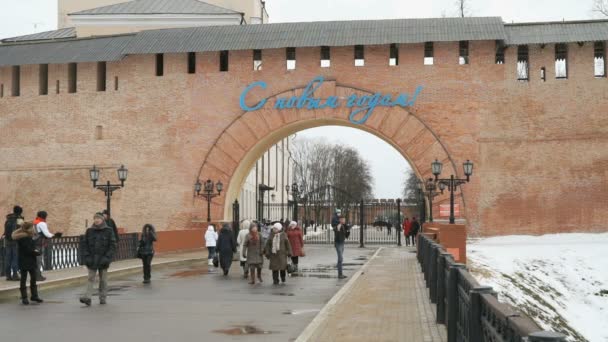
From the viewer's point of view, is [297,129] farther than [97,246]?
Yes

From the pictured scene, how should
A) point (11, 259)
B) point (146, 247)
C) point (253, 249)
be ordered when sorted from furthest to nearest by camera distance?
1. point (146, 247)
2. point (253, 249)
3. point (11, 259)

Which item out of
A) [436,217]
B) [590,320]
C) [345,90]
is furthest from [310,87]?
[590,320]

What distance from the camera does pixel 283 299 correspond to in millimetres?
12594

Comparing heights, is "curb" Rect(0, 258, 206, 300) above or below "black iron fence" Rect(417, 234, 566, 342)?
below

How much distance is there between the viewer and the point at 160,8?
1519 inches

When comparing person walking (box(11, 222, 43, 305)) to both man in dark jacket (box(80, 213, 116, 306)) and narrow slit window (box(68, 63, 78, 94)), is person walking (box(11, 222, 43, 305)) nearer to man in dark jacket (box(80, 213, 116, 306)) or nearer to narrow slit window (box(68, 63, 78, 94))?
man in dark jacket (box(80, 213, 116, 306))

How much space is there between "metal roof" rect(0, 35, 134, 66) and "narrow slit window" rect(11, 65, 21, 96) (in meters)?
0.89

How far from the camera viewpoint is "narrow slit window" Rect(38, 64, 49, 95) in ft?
102

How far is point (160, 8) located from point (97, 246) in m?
28.8

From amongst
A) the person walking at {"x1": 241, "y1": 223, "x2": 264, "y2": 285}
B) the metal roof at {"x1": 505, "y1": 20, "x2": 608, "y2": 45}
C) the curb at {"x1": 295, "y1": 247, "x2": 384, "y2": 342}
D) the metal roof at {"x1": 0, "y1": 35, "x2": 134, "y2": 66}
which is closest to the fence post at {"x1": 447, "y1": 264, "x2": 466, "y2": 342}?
the curb at {"x1": 295, "y1": 247, "x2": 384, "y2": 342}

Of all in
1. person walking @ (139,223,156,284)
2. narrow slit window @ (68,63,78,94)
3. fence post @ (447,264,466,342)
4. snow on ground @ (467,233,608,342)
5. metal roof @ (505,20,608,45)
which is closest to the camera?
fence post @ (447,264,466,342)

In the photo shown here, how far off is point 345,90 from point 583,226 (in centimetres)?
939

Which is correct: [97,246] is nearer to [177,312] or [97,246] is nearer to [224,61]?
[177,312]

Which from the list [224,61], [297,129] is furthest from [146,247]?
[224,61]
